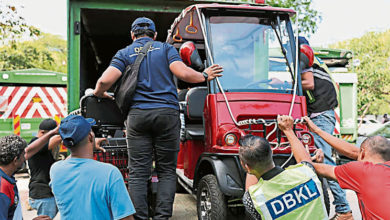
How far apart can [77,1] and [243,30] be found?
2.45 m

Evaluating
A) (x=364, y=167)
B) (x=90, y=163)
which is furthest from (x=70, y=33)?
(x=364, y=167)

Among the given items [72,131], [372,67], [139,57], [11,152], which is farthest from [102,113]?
[372,67]

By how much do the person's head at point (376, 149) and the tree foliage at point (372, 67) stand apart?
23.0 meters

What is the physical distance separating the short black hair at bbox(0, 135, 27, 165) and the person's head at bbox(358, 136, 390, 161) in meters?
2.39

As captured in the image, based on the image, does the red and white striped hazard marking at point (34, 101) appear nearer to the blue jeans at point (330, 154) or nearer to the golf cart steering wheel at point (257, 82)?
the golf cart steering wheel at point (257, 82)

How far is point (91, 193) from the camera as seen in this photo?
190cm

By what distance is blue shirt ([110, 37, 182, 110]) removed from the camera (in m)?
3.38

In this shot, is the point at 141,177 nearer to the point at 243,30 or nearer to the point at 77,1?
the point at 243,30

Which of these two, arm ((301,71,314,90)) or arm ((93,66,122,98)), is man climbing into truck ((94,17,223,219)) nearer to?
arm ((93,66,122,98))

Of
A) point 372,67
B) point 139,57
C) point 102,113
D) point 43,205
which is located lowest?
point 43,205

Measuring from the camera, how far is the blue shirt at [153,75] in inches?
133

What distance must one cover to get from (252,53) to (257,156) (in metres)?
2.28

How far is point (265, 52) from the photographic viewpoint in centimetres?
430

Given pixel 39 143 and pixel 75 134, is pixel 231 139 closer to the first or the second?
pixel 39 143
